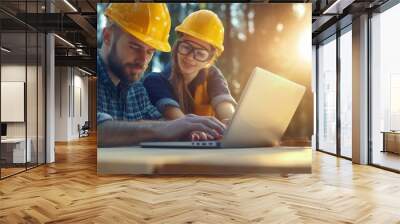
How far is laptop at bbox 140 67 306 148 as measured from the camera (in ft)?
20.8

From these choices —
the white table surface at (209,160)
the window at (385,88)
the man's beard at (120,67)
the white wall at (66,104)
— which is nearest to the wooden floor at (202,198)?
the white table surface at (209,160)

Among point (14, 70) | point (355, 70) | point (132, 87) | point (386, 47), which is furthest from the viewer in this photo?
point (355, 70)

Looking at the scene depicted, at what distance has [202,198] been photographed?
491 cm

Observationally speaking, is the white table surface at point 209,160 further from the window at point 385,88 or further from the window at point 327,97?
the window at point 327,97

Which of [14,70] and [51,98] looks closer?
[14,70]

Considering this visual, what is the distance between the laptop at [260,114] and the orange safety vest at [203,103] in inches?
17.0

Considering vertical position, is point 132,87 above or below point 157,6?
below

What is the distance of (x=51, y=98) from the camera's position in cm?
855

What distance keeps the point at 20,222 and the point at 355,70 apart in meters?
7.21

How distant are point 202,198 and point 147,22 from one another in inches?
125

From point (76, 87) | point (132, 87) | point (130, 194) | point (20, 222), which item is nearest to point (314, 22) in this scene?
point (132, 87)

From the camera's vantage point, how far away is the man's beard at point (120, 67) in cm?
642

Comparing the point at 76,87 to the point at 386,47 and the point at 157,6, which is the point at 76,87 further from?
the point at 386,47

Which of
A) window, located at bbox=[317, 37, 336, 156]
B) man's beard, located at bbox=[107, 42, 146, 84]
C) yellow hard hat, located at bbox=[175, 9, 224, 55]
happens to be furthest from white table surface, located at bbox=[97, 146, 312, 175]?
window, located at bbox=[317, 37, 336, 156]
